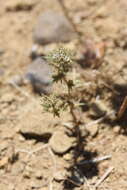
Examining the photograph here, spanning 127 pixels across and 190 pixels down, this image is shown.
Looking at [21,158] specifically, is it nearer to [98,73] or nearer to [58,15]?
[98,73]

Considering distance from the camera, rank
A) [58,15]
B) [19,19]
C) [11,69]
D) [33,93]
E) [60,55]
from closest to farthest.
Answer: [60,55]
[33,93]
[11,69]
[58,15]
[19,19]

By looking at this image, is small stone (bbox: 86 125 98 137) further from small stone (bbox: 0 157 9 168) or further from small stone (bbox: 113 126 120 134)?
small stone (bbox: 0 157 9 168)

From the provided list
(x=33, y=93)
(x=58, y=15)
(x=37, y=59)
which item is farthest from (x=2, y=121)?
(x=58, y=15)

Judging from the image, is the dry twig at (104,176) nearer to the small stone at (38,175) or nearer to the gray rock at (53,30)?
the small stone at (38,175)

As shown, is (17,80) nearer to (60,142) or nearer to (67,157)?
(60,142)

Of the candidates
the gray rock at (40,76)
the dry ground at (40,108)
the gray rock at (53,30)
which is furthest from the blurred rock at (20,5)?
the gray rock at (40,76)

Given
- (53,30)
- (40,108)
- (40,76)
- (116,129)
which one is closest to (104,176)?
(116,129)

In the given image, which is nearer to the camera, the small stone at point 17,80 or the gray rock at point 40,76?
the gray rock at point 40,76
